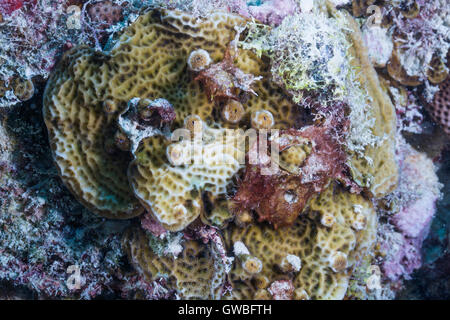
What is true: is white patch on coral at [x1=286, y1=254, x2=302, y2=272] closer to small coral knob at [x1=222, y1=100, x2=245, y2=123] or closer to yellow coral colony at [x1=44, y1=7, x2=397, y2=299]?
yellow coral colony at [x1=44, y1=7, x2=397, y2=299]

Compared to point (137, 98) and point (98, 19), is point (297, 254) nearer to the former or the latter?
point (137, 98)

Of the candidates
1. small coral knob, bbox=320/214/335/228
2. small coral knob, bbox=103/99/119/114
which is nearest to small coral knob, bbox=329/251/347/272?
small coral knob, bbox=320/214/335/228

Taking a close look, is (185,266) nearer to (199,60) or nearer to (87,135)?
(87,135)

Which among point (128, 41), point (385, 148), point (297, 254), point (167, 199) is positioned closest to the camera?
point (167, 199)

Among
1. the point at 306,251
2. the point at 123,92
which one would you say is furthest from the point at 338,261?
the point at 123,92

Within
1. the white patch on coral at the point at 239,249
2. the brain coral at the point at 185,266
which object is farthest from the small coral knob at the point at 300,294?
the brain coral at the point at 185,266
